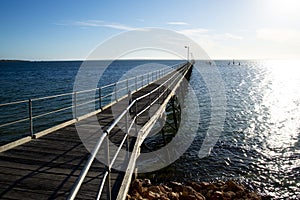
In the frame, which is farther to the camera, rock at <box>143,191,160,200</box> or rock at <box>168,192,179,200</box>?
rock at <box>168,192,179,200</box>

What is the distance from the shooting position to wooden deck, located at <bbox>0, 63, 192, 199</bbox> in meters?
3.91

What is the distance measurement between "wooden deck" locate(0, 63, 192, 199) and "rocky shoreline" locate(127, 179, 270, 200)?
130 centimetres

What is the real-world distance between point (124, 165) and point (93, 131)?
101 inches

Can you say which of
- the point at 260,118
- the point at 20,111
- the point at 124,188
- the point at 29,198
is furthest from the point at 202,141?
the point at 20,111

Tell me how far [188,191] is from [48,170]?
4.38 metres

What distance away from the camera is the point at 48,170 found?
463 cm

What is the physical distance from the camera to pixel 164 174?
33.2ft

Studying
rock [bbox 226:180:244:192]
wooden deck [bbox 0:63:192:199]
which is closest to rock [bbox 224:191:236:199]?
rock [bbox 226:180:244:192]

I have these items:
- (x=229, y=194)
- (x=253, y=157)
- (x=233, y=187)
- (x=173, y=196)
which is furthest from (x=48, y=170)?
(x=253, y=157)

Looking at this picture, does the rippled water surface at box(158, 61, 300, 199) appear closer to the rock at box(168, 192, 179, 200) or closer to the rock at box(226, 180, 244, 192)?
the rock at box(226, 180, 244, 192)

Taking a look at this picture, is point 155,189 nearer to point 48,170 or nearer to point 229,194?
point 229,194

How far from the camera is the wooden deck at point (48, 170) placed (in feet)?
12.8

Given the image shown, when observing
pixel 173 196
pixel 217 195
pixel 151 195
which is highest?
pixel 151 195

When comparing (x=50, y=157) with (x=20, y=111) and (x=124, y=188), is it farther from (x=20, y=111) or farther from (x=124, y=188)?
(x=20, y=111)
